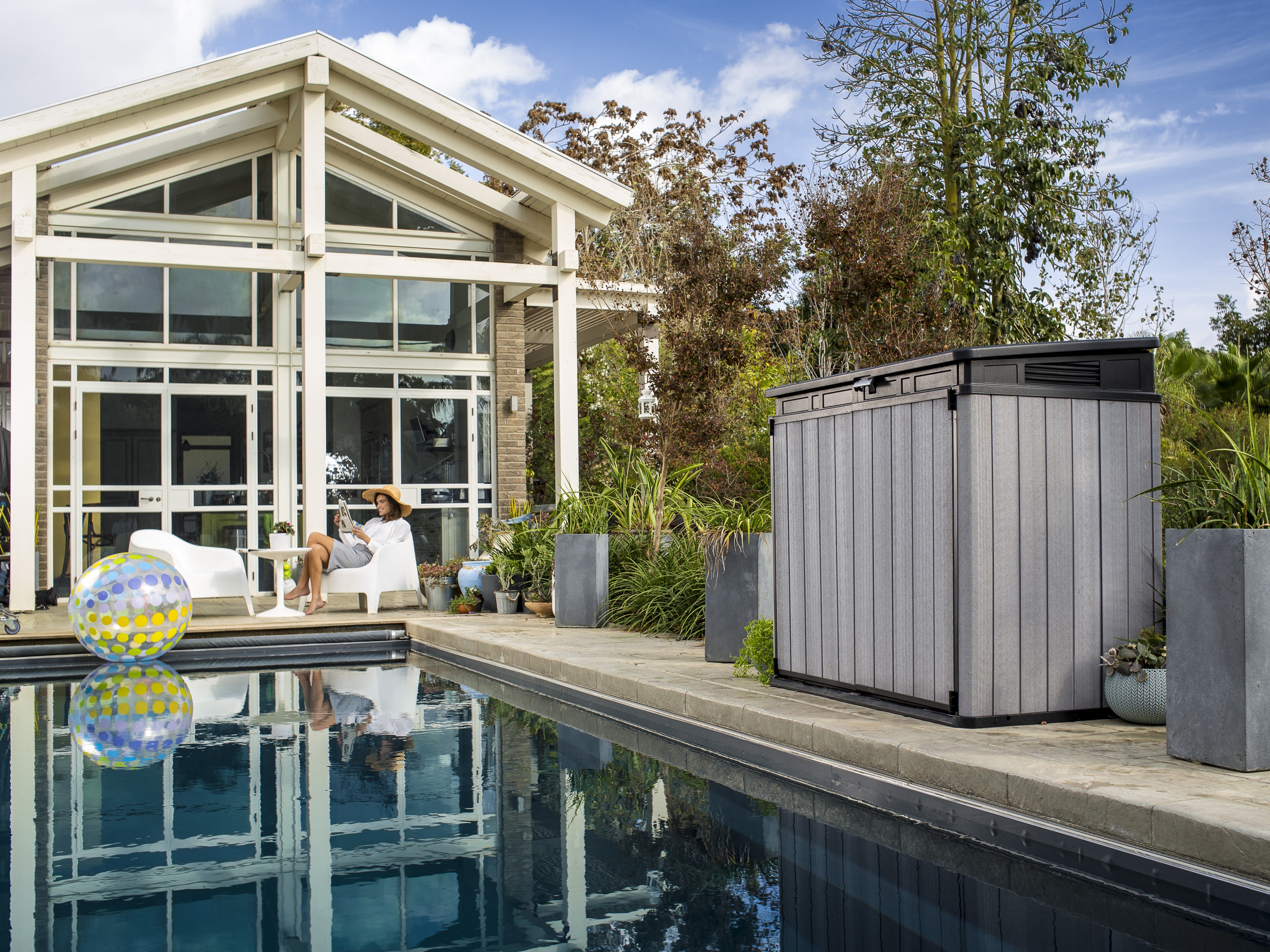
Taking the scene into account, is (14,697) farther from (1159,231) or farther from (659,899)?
(1159,231)

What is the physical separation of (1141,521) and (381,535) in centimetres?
788

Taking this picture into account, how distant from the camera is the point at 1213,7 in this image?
59.4 ft

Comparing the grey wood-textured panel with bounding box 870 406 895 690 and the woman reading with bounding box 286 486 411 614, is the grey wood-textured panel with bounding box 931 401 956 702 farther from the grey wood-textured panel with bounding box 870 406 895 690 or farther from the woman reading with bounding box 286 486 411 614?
the woman reading with bounding box 286 486 411 614

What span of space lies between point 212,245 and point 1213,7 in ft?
54.3

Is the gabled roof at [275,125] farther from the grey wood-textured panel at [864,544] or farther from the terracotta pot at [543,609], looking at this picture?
the grey wood-textured panel at [864,544]

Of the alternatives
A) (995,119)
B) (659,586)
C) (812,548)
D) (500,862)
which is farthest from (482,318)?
(500,862)

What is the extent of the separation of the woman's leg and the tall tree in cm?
953

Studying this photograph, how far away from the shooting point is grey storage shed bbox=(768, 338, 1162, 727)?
167 inches

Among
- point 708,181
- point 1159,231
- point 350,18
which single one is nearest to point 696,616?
point 1159,231

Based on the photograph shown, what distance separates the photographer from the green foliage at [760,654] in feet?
18.6

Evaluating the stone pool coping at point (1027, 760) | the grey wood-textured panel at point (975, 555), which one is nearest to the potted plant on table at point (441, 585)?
the stone pool coping at point (1027, 760)

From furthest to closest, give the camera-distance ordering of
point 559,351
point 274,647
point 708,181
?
point 708,181, point 559,351, point 274,647

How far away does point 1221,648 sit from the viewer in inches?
136

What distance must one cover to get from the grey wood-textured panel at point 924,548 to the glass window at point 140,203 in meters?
10.2
